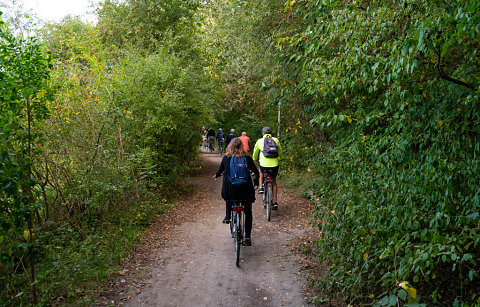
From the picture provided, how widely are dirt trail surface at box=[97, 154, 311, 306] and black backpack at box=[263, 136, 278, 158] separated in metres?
1.67

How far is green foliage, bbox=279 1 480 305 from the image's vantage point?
3.19m

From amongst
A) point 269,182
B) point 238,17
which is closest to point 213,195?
point 269,182

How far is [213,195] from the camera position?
41.9 feet

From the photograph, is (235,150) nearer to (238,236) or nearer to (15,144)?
(238,236)

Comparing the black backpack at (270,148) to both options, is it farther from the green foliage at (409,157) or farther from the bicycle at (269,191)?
the green foliage at (409,157)

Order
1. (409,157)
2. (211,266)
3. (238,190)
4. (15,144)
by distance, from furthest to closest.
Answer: (238,190), (211,266), (15,144), (409,157)

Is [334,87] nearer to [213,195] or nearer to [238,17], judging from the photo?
[238,17]

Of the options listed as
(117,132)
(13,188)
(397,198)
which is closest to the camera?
(13,188)

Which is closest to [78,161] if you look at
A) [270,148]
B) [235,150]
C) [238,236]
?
[235,150]

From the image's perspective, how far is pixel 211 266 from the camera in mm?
6363

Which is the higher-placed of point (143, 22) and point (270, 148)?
point (143, 22)

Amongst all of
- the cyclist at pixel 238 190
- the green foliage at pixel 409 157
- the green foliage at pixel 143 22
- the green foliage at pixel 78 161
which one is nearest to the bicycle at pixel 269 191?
the cyclist at pixel 238 190

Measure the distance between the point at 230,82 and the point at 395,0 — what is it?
18600mm

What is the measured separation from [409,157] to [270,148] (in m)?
4.85
